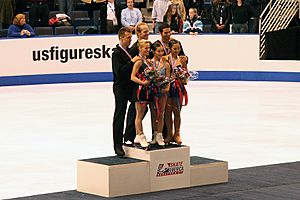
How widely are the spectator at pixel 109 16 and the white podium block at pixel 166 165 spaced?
12.6 meters

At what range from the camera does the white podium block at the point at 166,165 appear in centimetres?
1088

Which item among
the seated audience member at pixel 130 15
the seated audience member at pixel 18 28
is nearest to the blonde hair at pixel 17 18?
the seated audience member at pixel 18 28

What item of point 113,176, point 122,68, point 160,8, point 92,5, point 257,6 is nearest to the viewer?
point 113,176

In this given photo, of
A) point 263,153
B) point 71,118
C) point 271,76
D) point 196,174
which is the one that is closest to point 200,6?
point 271,76

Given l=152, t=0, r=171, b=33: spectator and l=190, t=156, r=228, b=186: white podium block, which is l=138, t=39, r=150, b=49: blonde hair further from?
l=152, t=0, r=171, b=33: spectator

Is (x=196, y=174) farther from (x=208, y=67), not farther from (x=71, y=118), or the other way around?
(x=208, y=67)

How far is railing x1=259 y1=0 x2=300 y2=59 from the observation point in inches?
965

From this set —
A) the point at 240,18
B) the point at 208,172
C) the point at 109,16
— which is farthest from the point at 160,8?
the point at 208,172

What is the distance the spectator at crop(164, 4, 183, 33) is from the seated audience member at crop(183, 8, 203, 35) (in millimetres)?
201

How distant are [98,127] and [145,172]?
17.8 feet

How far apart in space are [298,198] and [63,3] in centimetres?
1549

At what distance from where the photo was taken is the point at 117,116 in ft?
36.2

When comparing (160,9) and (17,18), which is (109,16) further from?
(17,18)

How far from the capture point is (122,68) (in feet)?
36.0
